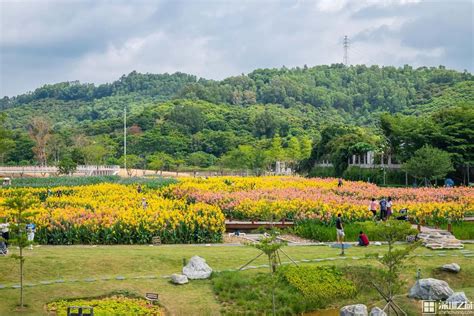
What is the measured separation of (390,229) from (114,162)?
73.4 m

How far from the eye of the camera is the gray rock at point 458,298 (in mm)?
16141

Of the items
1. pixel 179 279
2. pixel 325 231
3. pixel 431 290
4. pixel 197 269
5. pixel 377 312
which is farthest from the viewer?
pixel 325 231

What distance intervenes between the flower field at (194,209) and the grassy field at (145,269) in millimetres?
1299

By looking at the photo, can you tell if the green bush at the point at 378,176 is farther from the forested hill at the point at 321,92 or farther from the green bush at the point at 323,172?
the forested hill at the point at 321,92

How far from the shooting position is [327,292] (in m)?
17.4

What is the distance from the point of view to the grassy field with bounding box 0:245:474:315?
53.0ft

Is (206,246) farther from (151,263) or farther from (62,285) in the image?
(62,285)

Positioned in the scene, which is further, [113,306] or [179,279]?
[179,279]

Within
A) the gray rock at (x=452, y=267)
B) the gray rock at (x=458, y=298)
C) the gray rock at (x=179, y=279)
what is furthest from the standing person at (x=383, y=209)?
the gray rock at (x=179, y=279)

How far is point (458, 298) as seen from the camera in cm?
1619

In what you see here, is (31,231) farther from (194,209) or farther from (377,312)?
(377,312)

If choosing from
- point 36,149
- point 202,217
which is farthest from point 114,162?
point 202,217

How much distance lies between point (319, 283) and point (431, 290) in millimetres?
2982

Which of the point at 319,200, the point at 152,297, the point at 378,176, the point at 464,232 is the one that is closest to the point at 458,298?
the point at 152,297
